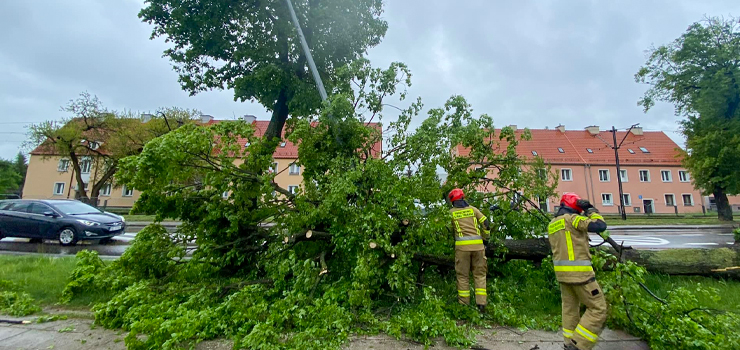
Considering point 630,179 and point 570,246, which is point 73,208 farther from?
point 630,179

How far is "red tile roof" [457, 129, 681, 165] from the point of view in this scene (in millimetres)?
33688

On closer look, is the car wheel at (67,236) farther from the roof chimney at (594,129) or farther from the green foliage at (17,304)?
the roof chimney at (594,129)

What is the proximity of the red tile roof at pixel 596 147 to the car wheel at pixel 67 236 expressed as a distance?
32.0 meters

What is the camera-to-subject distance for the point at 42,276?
572 centimetres

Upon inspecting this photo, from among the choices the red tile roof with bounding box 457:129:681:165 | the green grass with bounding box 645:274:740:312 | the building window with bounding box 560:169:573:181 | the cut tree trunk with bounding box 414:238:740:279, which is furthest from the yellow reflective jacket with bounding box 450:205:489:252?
the building window with bounding box 560:169:573:181

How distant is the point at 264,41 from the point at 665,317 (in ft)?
34.0

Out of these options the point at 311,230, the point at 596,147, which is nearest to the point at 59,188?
the point at 311,230

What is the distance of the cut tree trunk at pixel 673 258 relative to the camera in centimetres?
501

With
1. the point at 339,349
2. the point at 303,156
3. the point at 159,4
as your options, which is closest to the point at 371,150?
the point at 303,156

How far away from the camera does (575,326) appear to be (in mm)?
3406

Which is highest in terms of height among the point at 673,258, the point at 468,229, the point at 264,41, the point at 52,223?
the point at 264,41

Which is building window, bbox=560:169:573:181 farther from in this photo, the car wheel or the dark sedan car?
the car wheel

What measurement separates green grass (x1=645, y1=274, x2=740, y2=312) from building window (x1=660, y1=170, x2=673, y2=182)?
37147 millimetres

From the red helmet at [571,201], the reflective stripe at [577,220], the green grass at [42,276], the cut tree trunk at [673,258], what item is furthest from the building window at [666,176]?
the green grass at [42,276]
